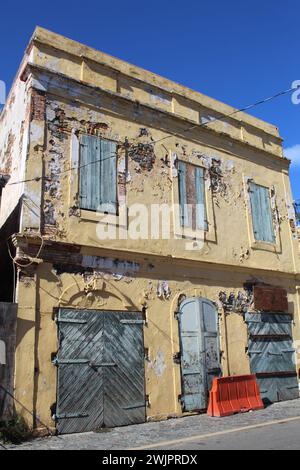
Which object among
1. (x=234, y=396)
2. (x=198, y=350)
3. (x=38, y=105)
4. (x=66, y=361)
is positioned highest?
(x=38, y=105)

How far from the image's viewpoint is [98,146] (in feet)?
37.1

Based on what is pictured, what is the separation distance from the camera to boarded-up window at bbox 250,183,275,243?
14.3m

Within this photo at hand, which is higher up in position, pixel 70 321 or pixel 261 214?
pixel 261 214

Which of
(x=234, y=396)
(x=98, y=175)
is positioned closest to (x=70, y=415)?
(x=234, y=396)

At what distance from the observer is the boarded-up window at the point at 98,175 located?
→ 426 inches

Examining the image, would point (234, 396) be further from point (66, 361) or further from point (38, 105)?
point (38, 105)

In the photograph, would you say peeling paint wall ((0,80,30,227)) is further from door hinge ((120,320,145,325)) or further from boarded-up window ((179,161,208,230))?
boarded-up window ((179,161,208,230))

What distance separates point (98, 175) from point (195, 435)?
6.21 metres

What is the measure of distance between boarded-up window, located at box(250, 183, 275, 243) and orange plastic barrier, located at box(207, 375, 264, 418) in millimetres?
4600

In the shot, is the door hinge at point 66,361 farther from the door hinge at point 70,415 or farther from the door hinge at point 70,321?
the door hinge at point 70,415

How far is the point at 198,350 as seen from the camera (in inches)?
450

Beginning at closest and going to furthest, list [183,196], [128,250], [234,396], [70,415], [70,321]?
[70,415], [70,321], [128,250], [234,396], [183,196]

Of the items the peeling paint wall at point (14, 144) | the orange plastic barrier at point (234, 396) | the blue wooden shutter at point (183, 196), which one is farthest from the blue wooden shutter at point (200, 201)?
the peeling paint wall at point (14, 144)

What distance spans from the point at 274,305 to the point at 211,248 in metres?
2.85
